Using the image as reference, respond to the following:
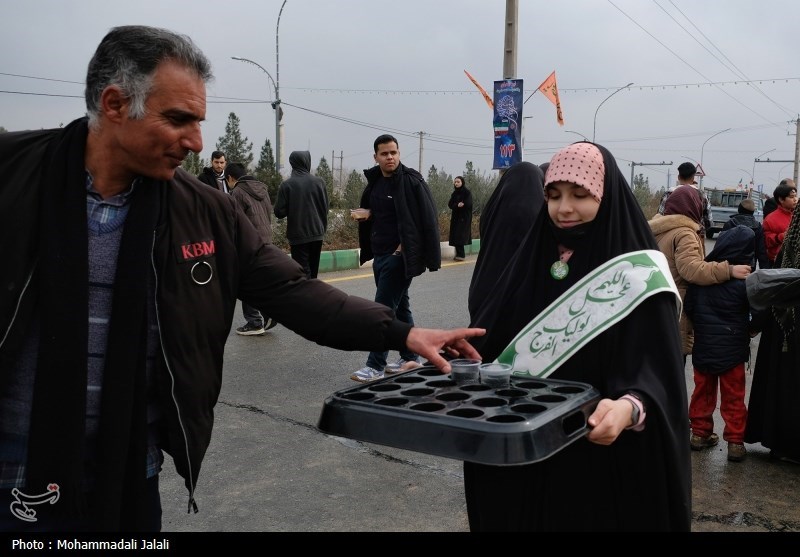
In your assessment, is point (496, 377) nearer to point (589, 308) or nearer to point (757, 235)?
point (589, 308)

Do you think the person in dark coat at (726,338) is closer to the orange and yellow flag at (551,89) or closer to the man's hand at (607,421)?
the man's hand at (607,421)

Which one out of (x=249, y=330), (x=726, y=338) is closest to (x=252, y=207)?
(x=249, y=330)

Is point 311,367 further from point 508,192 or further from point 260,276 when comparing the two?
point 260,276

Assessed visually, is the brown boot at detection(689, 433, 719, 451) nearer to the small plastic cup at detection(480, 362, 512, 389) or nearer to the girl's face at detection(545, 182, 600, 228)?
the girl's face at detection(545, 182, 600, 228)

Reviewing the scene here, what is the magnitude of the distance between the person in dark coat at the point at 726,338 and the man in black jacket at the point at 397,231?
225 centimetres

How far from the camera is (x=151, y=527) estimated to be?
214cm

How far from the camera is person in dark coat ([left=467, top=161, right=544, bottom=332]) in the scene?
12.2 feet

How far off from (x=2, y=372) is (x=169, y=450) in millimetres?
481

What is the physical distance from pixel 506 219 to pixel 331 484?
1706 millimetres

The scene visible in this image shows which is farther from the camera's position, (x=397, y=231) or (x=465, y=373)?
(x=397, y=231)

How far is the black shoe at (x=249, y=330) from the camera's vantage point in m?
8.22

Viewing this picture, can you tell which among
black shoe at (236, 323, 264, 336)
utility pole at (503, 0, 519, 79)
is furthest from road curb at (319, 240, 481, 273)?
black shoe at (236, 323, 264, 336)

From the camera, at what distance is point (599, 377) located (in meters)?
2.55

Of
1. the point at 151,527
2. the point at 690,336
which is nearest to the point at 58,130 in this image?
the point at 151,527
